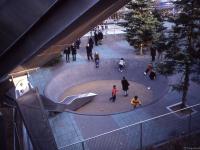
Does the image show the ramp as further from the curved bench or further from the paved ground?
the curved bench

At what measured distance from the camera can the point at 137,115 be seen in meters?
17.1

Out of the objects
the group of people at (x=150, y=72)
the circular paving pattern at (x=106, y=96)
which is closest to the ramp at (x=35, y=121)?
the circular paving pattern at (x=106, y=96)

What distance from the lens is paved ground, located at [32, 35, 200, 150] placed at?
45.2 ft

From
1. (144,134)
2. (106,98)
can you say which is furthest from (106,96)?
(144,134)

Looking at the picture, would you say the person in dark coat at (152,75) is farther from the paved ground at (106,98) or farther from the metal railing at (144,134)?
the metal railing at (144,134)

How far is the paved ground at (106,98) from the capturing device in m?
13.8

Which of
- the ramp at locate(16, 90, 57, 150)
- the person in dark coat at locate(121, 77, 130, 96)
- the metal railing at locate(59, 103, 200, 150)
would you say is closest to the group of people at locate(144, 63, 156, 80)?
the person in dark coat at locate(121, 77, 130, 96)

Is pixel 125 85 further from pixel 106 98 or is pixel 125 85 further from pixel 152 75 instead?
pixel 152 75

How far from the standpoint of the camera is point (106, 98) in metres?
21.0

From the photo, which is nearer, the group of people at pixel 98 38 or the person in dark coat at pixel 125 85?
the person in dark coat at pixel 125 85

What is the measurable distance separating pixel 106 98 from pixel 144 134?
7.65 metres

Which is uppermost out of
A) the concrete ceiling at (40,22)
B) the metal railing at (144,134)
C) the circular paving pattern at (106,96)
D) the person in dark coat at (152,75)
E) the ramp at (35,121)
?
the concrete ceiling at (40,22)

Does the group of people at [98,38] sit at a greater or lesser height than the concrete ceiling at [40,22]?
lesser

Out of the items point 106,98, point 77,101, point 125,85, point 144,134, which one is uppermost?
point 125,85
